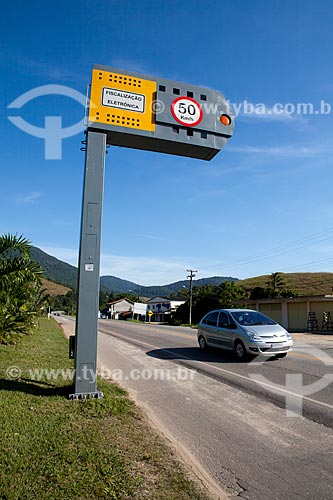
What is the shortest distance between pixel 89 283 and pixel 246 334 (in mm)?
5906

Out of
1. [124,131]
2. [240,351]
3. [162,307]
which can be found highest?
[124,131]

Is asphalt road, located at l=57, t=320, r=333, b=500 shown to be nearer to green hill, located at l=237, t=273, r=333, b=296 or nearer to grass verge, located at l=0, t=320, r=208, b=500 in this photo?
grass verge, located at l=0, t=320, r=208, b=500

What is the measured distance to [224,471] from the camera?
3.97 m

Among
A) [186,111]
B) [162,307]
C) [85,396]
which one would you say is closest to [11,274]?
[85,396]

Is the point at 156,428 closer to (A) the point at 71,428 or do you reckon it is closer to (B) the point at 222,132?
(A) the point at 71,428

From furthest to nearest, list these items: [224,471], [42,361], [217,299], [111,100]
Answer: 1. [217,299]
2. [42,361]
3. [111,100]
4. [224,471]

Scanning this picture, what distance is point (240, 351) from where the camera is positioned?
35.6 ft

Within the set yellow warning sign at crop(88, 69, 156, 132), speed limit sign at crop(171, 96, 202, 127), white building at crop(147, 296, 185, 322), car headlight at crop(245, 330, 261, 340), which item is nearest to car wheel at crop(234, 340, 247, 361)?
car headlight at crop(245, 330, 261, 340)

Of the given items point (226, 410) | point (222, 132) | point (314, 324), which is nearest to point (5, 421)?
point (226, 410)

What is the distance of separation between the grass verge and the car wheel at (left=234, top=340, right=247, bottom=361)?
17.2 ft

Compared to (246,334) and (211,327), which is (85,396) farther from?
(211,327)

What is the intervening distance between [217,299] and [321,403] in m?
44.7

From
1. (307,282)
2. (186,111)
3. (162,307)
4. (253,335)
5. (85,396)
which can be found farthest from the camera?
(307,282)

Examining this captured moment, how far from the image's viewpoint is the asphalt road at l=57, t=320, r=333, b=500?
379cm
